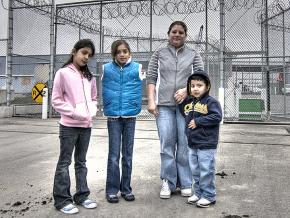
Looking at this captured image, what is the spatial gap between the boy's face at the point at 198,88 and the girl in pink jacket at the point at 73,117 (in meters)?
1.02

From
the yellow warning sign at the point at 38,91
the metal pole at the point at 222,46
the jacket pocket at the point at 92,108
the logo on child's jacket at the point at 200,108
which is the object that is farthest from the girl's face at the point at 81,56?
the yellow warning sign at the point at 38,91

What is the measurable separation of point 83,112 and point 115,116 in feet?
1.27

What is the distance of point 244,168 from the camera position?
560 cm

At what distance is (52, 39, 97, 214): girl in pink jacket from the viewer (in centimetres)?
378

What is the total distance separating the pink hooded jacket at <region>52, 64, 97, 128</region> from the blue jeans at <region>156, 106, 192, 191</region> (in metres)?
0.83

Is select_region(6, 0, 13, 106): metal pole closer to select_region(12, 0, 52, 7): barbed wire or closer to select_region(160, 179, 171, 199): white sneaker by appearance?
select_region(12, 0, 52, 7): barbed wire

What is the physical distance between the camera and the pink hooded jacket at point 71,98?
12.3 feet

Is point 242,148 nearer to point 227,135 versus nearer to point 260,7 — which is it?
point 227,135

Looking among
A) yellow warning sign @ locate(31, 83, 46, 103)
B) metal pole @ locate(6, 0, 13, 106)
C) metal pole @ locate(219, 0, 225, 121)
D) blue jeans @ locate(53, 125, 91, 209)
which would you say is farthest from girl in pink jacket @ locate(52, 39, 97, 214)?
metal pole @ locate(6, 0, 13, 106)

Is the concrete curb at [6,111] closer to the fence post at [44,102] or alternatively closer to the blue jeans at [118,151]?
the fence post at [44,102]

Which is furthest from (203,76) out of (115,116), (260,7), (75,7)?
(75,7)

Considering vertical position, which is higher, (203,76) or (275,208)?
(203,76)

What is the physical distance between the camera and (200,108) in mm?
3957

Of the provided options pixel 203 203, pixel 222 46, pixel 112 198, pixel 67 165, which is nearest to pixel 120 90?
pixel 67 165
